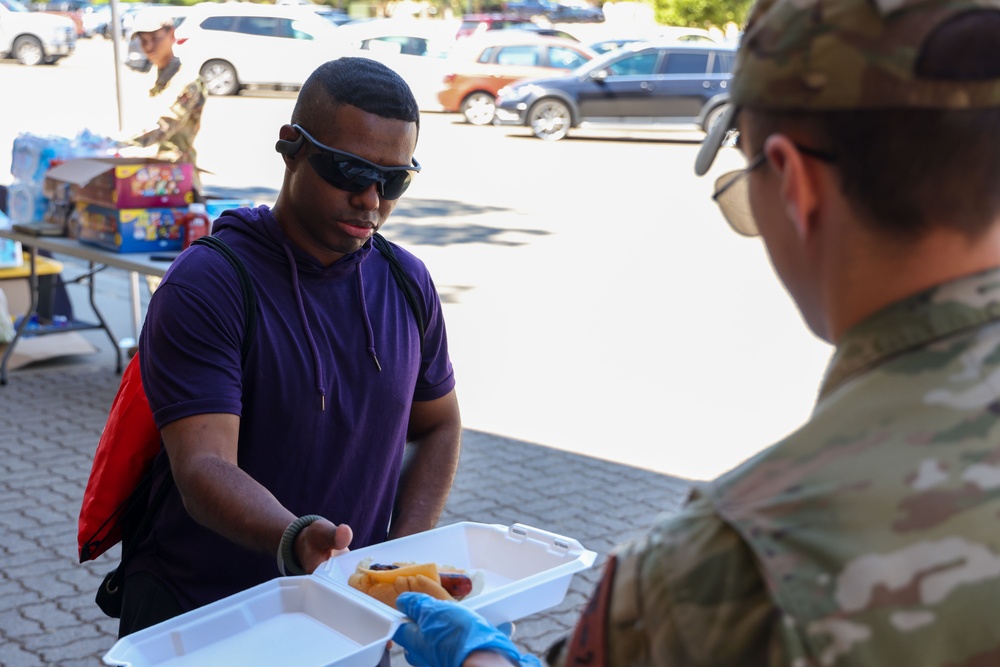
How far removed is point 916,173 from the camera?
3.42 feet

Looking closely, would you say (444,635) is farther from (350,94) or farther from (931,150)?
(350,94)

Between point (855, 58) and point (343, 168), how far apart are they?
5.29ft

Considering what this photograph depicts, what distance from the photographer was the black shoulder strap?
238cm

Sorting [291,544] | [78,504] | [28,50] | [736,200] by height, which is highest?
[736,200]

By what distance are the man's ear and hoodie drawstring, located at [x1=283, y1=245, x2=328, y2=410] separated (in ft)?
4.83

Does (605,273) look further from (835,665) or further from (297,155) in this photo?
(835,665)

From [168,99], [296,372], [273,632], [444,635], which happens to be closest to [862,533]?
[444,635]

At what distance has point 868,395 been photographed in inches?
42.4

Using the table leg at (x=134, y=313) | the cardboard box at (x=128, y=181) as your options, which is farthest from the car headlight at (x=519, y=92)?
the cardboard box at (x=128, y=181)

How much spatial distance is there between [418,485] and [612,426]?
413cm

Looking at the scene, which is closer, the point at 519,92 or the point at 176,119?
the point at 176,119

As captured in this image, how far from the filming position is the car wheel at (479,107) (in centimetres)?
2328

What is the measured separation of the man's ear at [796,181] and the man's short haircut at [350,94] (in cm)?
154

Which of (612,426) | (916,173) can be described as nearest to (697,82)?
(612,426)
